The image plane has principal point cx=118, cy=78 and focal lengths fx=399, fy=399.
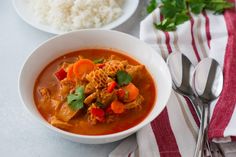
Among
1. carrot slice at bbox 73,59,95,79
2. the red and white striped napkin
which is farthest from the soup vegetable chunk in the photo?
the red and white striped napkin

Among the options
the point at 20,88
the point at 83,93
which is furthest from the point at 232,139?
the point at 20,88

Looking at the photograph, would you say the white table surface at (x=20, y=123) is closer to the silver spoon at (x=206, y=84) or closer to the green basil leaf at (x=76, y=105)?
the green basil leaf at (x=76, y=105)

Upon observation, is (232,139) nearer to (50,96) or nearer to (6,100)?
(50,96)

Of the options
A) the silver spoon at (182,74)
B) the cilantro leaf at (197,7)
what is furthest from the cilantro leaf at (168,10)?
the silver spoon at (182,74)

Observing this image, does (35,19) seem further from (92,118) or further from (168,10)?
(92,118)

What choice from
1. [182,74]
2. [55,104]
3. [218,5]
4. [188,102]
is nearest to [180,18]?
[218,5]

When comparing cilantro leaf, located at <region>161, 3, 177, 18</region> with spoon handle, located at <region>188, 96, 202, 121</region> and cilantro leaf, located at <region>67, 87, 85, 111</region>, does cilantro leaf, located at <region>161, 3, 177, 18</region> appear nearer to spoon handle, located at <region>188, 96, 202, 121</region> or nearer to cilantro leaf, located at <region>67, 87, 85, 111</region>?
spoon handle, located at <region>188, 96, 202, 121</region>
